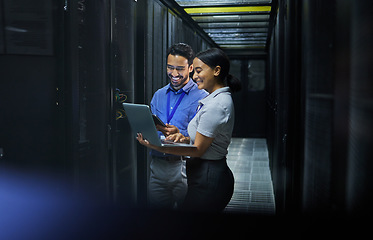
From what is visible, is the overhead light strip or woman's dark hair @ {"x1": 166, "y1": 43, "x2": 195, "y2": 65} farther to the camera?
the overhead light strip

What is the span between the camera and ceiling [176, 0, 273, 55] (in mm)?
5438

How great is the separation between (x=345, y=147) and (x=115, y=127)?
7.27ft

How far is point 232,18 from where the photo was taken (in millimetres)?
6664

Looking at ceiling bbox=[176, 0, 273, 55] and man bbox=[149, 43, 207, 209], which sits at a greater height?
ceiling bbox=[176, 0, 273, 55]

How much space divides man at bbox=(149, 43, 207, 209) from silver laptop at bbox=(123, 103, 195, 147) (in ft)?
1.91

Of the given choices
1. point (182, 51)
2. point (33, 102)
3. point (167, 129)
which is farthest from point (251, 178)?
point (33, 102)

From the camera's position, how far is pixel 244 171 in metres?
6.64

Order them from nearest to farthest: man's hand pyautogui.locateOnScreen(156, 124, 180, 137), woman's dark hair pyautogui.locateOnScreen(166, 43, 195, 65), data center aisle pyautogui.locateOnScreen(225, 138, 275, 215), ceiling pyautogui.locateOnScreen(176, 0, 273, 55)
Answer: man's hand pyautogui.locateOnScreen(156, 124, 180, 137) < woman's dark hair pyautogui.locateOnScreen(166, 43, 195, 65) < data center aisle pyautogui.locateOnScreen(225, 138, 275, 215) < ceiling pyautogui.locateOnScreen(176, 0, 273, 55)

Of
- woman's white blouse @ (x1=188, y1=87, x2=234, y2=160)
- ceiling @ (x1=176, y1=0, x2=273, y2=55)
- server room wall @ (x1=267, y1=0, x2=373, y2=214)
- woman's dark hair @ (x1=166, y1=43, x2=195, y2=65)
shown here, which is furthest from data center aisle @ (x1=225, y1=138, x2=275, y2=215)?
ceiling @ (x1=176, y1=0, x2=273, y2=55)

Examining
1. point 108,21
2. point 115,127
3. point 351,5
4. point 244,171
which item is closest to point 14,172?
point 115,127

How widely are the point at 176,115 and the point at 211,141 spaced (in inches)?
34.8

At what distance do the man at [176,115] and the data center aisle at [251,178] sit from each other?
1.92 ft

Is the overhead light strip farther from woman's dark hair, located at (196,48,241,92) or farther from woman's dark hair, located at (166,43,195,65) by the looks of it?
woman's dark hair, located at (196,48,241,92)

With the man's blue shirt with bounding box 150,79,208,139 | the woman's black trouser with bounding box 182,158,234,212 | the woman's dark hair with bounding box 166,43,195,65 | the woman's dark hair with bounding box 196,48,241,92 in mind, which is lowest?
the woman's black trouser with bounding box 182,158,234,212
